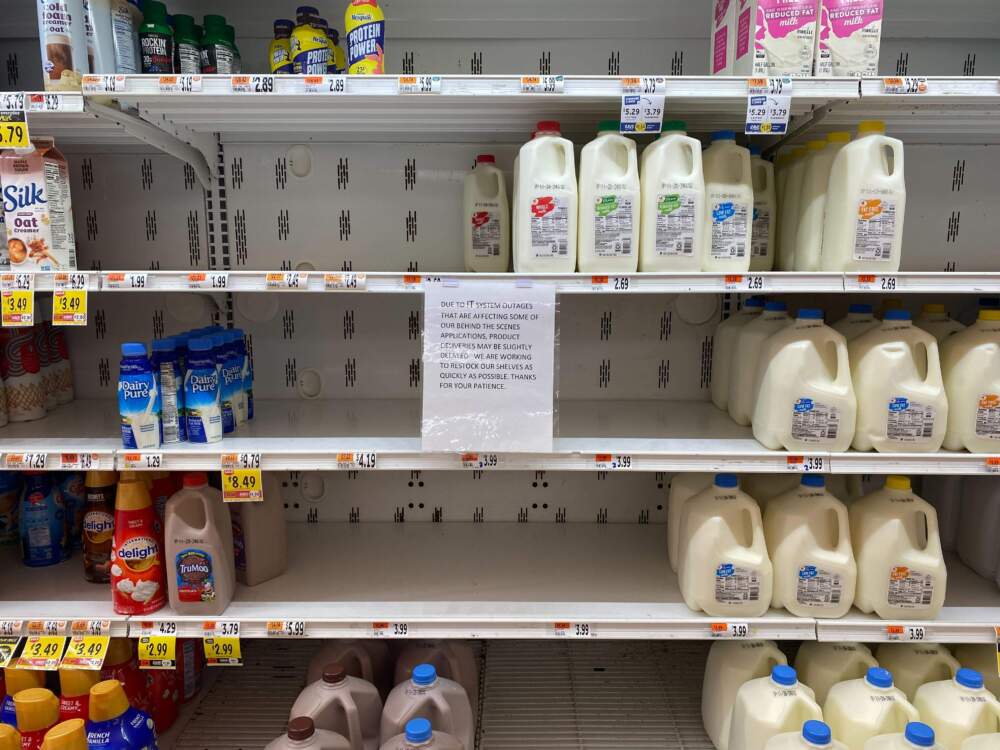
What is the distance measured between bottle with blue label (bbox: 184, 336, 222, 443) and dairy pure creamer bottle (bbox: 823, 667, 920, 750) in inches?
63.3

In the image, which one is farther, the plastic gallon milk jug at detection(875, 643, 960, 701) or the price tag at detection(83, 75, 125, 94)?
the plastic gallon milk jug at detection(875, 643, 960, 701)

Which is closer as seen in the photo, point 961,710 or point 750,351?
point 961,710

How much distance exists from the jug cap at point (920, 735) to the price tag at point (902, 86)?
1.31m

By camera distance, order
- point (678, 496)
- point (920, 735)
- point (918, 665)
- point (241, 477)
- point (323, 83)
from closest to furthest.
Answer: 1. point (920, 735)
2. point (323, 83)
3. point (241, 477)
4. point (918, 665)
5. point (678, 496)

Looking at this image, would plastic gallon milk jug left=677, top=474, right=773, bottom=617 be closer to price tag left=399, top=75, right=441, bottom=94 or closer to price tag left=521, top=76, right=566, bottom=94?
price tag left=521, top=76, right=566, bottom=94

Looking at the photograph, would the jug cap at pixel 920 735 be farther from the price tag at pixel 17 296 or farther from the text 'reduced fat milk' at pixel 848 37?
the price tag at pixel 17 296

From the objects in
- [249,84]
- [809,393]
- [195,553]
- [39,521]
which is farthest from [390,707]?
[249,84]

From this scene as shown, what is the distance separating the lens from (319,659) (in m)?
1.83

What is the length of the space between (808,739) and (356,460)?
3.68 feet

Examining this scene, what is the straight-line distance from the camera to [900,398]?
1.50 meters

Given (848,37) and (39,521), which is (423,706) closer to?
(39,521)

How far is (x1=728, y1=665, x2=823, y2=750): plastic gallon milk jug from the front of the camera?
1.48m

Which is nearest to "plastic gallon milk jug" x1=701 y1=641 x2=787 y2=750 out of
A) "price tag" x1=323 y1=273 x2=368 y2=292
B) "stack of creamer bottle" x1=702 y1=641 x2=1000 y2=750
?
"stack of creamer bottle" x1=702 y1=641 x2=1000 y2=750

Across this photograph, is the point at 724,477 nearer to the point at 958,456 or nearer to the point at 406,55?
the point at 958,456
